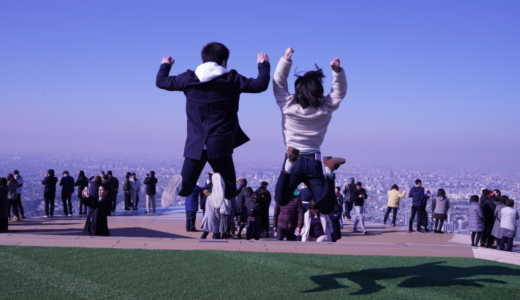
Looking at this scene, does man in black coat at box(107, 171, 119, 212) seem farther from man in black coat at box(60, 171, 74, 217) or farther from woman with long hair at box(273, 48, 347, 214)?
woman with long hair at box(273, 48, 347, 214)

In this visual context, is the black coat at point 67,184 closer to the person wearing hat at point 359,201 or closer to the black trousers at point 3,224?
the black trousers at point 3,224

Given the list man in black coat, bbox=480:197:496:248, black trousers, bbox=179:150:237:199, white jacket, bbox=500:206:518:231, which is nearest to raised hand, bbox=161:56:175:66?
black trousers, bbox=179:150:237:199

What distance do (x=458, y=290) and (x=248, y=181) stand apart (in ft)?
38.8

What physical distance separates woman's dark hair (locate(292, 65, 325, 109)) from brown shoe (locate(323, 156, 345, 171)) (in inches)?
27.3

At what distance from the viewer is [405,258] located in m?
7.58

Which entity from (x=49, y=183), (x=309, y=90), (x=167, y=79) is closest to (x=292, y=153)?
(x=309, y=90)

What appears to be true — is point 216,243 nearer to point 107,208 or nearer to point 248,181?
point 107,208

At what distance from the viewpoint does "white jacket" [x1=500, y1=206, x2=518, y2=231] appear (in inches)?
546

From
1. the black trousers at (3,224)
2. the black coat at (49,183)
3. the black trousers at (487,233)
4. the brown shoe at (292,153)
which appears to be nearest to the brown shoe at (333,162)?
the brown shoe at (292,153)

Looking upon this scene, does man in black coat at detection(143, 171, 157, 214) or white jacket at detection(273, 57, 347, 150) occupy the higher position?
white jacket at detection(273, 57, 347, 150)

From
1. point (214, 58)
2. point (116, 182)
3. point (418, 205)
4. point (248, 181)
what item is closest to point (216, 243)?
point (214, 58)

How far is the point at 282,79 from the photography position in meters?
5.86

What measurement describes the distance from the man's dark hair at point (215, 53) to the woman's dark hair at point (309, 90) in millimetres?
933

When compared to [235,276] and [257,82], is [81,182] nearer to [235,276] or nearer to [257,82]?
[235,276]
